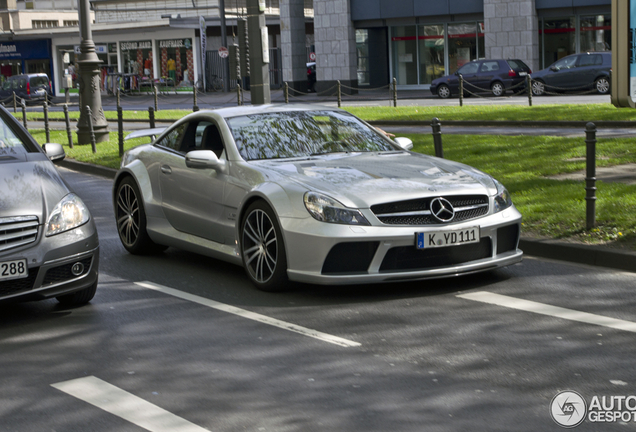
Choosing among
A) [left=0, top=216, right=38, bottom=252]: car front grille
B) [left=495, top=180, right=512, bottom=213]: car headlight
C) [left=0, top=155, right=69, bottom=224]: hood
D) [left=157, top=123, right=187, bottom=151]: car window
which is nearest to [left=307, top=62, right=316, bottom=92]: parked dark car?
[left=157, top=123, right=187, bottom=151]: car window

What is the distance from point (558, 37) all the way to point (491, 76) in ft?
23.4

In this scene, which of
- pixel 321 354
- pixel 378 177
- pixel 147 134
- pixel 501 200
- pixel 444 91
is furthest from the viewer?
pixel 444 91

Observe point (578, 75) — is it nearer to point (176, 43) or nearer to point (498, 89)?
point (498, 89)

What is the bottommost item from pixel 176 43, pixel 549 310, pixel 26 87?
pixel 549 310

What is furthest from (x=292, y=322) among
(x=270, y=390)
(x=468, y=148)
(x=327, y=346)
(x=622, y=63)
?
(x=468, y=148)

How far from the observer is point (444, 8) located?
1657 inches

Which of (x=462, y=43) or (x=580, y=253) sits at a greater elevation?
(x=462, y=43)

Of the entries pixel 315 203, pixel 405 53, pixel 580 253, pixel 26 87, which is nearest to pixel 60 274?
pixel 315 203

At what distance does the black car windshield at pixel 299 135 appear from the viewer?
24.5 ft

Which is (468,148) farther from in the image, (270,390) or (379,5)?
(379,5)

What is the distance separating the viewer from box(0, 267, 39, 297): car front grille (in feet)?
19.2

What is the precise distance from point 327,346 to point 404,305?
3.55ft

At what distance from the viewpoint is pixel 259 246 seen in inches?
268

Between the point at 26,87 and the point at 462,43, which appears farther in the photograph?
the point at 26,87
